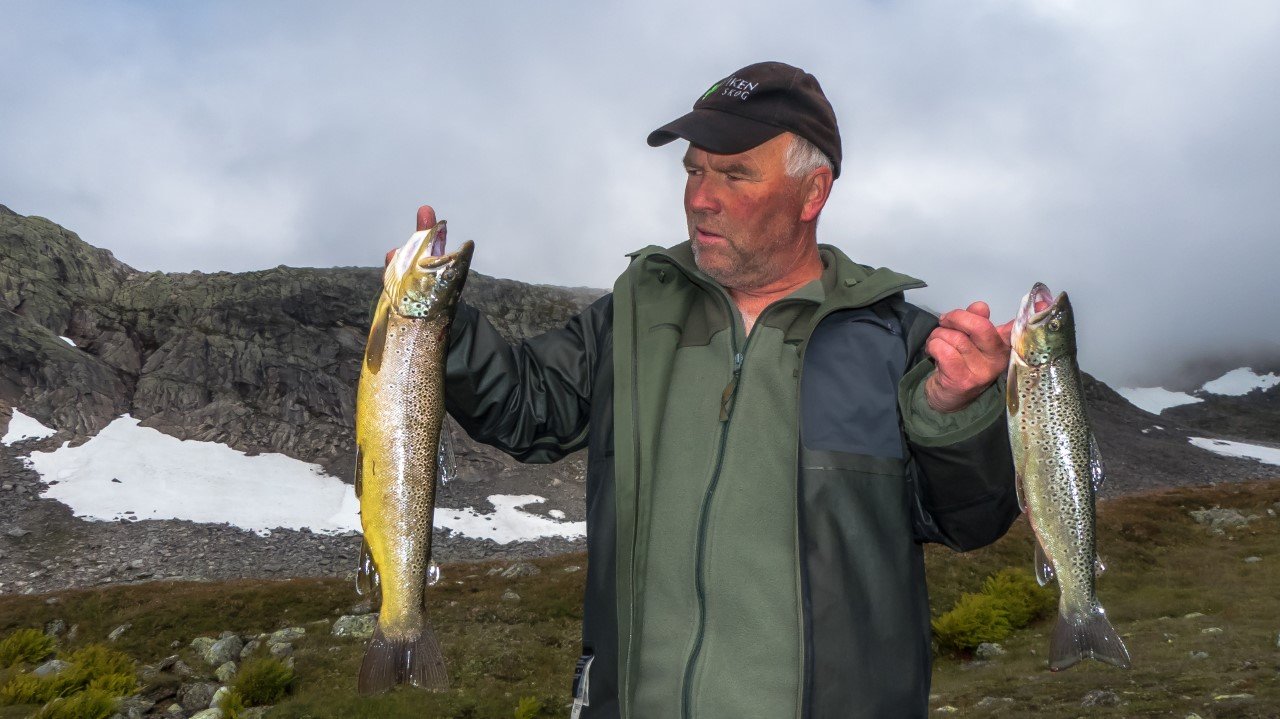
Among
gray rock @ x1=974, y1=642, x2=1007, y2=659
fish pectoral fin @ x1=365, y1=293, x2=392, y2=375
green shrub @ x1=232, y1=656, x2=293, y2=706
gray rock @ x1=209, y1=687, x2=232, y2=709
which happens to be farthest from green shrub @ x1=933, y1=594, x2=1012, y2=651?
fish pectoral fin @ x1=365, y1=293, x2=392, y2=375

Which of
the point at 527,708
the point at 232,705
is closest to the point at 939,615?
the point at 527,708

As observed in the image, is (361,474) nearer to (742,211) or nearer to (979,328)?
(742,211)

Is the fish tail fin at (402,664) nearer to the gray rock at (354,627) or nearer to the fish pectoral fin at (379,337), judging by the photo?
the fish pectoral fin at (379,337)

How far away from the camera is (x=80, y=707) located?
400 inches

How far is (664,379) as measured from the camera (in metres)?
4.44

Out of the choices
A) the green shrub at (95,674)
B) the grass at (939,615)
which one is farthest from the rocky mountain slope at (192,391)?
the green shrub at (95,674)

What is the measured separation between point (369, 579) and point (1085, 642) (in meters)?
3.77

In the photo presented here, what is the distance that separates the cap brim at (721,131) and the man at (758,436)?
0.6 inches

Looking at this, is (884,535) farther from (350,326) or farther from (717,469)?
(350,326)

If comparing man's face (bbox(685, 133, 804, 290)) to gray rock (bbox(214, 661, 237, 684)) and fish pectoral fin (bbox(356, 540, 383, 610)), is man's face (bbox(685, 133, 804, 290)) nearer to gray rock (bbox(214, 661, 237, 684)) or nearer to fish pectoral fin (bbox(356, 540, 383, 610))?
fish pectoral fin (bbox(356, 540, 383, 610))

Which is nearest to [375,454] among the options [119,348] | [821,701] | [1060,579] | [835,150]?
[821,701]

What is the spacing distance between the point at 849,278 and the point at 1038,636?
53.2 feet

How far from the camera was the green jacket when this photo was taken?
3914 mm

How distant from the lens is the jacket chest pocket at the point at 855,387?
4102 millimetres
